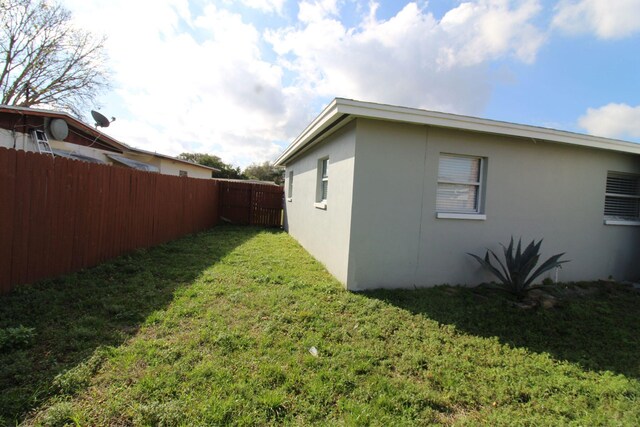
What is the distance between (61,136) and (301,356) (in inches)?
404

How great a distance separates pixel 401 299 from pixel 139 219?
239 inches

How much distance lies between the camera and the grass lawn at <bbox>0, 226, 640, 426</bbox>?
234 centimetres

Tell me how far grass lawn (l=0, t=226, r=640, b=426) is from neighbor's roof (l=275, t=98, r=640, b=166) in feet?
8.92

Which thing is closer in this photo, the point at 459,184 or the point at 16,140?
the point at 459,184

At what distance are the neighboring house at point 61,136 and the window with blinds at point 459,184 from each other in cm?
987

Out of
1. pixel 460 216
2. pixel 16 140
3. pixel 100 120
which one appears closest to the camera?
pixel 460 216

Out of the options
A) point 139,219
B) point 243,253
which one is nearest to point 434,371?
point 243,253

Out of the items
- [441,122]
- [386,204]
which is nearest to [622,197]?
[441,122]

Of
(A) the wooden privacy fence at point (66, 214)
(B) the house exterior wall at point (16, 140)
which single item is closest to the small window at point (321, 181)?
(A) the wooden privacy fence at point (66, 214)

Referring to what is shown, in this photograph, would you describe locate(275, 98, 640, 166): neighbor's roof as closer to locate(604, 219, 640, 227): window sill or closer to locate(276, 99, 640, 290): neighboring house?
locate(276, 99, 640, 290): neighboring house

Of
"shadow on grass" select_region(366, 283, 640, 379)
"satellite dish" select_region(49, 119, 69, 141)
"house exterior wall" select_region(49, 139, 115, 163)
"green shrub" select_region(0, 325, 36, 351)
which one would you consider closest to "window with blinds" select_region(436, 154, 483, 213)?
"shadow on grass" select_region(366, 283, 640, 379)

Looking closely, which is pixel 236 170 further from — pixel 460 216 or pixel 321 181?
pixel 460 216

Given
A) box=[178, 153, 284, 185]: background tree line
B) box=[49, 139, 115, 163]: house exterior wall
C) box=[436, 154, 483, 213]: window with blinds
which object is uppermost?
box=[178, 153, 284, 185]: background tree line

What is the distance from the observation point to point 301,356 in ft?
10.0
